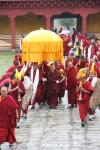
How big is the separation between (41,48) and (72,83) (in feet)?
4.55

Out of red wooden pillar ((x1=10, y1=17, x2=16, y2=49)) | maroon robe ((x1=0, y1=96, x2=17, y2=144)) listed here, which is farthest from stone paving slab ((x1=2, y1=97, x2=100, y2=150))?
red wooden pillar ((x1=10, y1=17, x2=16, y2=49))

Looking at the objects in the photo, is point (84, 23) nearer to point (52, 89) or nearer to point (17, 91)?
point (52, 89)

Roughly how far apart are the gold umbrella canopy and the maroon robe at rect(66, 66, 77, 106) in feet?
2.25

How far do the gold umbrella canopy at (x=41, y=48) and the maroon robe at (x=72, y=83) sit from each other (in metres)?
0.68

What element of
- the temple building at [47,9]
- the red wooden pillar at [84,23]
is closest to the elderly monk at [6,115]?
the temple building at [47,9]

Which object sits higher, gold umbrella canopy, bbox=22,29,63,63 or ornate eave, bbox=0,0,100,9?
ornate eave, bbox=0,0,100,9

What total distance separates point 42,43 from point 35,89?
1284mm

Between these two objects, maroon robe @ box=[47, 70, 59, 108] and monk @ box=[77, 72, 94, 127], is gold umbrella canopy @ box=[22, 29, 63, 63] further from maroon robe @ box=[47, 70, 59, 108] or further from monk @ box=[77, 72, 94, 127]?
monk @ box=[77, 72, 94, 127]

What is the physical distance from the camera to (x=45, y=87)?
45.0 feet

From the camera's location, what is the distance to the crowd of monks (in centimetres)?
941

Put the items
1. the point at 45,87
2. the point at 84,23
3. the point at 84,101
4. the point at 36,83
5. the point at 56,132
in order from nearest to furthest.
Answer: the point at 56,132 → the point at 84,101 → the point at 36,83 → the point at 45,87 → the point at 84,23

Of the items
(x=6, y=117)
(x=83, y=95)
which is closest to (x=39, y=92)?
(x=83, y=95)

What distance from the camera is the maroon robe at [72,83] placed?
44.1ft

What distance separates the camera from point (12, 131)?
9477 millimetres
